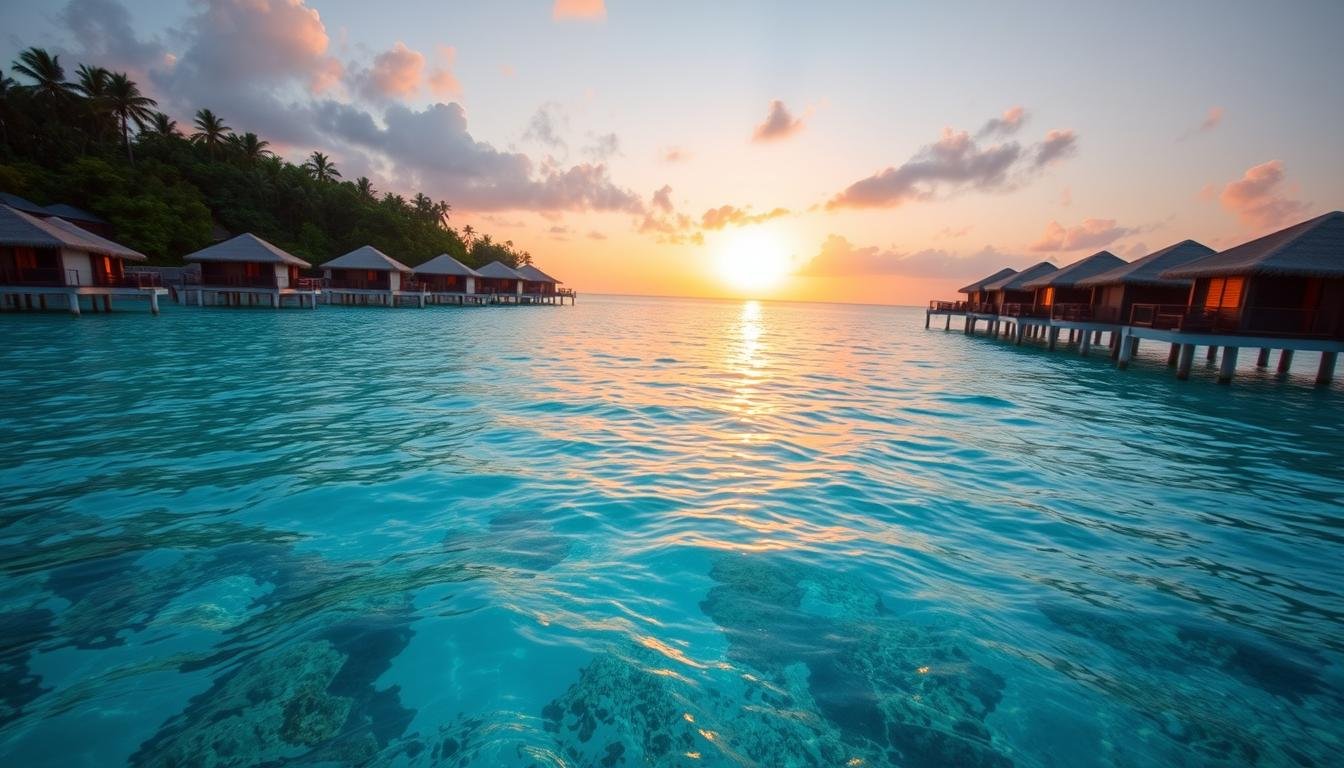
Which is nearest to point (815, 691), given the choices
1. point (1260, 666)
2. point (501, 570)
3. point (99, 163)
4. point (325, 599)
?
point (501, 570)

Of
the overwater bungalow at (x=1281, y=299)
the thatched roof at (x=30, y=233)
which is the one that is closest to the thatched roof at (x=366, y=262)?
the thatched roof at (x=30, y=233)

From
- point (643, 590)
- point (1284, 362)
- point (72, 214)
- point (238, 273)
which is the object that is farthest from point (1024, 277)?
point (72, 214)

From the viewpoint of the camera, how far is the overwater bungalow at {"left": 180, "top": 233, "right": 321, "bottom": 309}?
3178 cm

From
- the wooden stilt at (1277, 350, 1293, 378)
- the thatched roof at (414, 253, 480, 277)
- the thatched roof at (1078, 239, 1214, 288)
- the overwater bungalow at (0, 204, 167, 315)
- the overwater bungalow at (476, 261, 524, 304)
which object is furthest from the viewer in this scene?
the overwater bungalow at (476, 261, 524, 304)

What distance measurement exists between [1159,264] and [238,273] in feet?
164

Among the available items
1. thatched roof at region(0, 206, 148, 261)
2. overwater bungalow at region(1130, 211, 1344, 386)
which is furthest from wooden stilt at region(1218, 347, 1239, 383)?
thatched roof at region(0, 206, 148, 261)

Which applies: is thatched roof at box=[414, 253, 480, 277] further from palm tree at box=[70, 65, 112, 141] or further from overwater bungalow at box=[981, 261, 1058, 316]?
overwater bungalow at box=[981, 261, 1058, 316]

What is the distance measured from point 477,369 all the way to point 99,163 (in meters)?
44.1

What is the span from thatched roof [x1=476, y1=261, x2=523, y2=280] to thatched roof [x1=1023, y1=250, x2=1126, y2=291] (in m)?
46.9

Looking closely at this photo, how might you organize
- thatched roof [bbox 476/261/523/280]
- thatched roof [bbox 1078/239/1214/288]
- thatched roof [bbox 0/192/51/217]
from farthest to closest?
thatched roof [bbox 476/261/523/280], thatched roof [bbox 0/192/51/217], thatched roof [bbox 1078/239/1214/288]

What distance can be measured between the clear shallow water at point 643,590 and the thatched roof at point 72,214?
1605 inches

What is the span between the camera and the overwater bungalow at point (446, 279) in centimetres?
4734

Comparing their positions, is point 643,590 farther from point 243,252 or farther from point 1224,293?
point 243,252

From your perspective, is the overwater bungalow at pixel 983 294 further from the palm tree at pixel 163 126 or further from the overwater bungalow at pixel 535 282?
the palm tree at pixel 163 126
